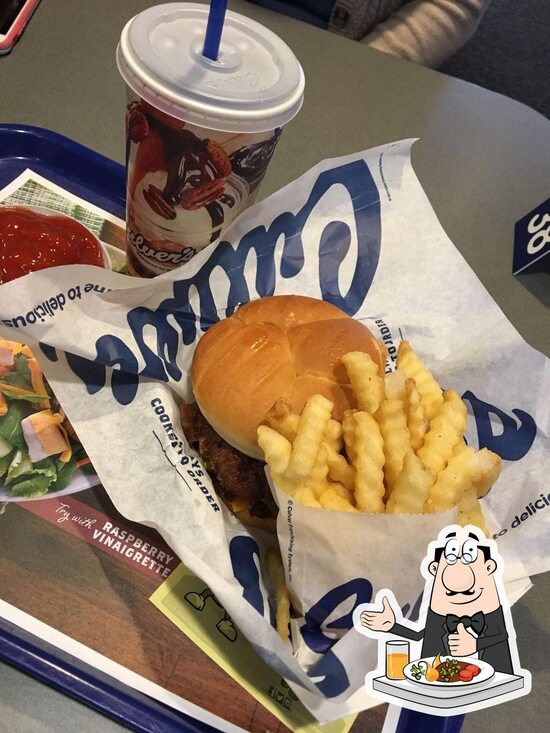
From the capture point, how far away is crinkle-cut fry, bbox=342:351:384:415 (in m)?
0.84

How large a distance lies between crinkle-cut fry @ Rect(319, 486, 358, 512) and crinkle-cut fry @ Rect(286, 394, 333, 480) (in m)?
0.04

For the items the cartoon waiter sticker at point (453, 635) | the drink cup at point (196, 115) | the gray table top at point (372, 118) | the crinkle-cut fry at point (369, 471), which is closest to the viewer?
A: the cartoon waiter sticker at point (453, 635)

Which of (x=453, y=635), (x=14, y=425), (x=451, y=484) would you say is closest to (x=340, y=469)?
(x=451, y=484)

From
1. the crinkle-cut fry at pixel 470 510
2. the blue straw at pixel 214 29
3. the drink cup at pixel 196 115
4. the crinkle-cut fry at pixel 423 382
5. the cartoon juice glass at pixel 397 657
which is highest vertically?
the blue straw at pixel 214 29

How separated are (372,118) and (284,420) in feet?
4.07

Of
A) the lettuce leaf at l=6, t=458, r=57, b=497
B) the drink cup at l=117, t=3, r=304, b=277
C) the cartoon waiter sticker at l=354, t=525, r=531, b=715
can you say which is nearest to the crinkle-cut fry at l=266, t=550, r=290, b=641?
the cartoon waiter sticker at l=354, t=525, r=531, b=715

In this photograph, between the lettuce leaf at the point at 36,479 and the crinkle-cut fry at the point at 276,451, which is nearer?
the crinkle-cut fry at the point at 276,451

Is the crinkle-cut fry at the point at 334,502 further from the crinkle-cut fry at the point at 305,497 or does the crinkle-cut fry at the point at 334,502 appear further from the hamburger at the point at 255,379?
the hamburger at the point at 255,379

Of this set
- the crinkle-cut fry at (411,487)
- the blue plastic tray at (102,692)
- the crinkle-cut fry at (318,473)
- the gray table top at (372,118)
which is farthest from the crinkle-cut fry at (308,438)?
the gray table top at (372,118)

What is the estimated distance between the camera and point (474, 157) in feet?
5.82

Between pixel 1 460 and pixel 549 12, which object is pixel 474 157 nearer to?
pixel 1 460

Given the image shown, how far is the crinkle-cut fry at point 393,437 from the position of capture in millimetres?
784

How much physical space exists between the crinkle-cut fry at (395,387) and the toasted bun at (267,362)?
0.24 feet

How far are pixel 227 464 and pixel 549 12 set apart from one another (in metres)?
4.28
